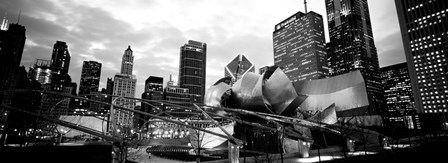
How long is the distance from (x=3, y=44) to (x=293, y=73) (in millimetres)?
162764

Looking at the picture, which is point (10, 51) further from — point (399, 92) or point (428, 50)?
point (399, 92)

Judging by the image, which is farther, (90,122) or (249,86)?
(90,122)

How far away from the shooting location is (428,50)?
367 ft

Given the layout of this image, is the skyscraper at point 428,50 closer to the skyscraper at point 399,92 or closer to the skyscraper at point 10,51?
the skyscraper at point 399,92

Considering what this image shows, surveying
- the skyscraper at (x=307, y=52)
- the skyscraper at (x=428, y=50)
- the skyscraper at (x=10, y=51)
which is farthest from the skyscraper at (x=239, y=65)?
the skyscraper at (x=10, y=51)

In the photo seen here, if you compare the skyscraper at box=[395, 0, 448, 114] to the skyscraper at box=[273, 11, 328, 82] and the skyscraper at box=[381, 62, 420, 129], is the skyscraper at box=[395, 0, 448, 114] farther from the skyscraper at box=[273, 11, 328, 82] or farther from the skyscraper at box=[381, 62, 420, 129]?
the skyscraper at box=[381, 62, 420, 129]

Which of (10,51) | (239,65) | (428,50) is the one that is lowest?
(10,51)

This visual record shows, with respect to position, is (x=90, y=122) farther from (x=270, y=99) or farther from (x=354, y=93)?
(x=354, y=93)

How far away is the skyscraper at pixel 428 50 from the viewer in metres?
108

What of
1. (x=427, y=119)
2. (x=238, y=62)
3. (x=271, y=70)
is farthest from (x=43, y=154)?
(x=238, y=62)

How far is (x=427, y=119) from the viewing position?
254 feet

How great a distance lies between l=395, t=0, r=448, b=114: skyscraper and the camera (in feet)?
354

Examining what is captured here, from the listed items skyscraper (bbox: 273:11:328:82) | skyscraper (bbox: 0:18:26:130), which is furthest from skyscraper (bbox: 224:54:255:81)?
skyscraper (bbox: 0:18:26:130)

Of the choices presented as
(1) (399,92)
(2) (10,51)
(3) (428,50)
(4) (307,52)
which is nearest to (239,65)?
(4) (307,52)
